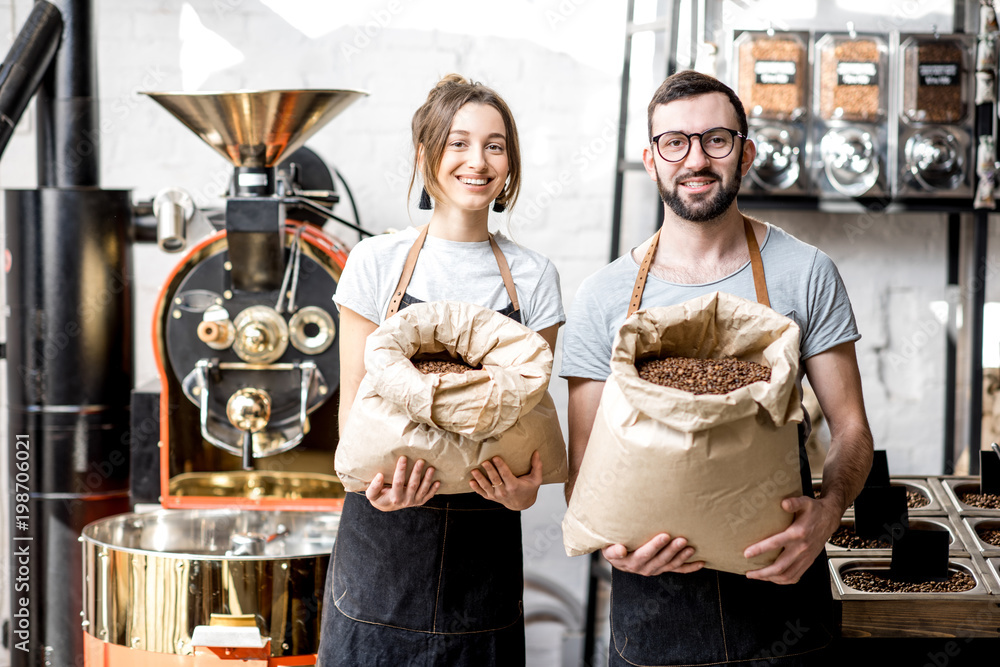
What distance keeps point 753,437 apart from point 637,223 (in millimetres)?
1672

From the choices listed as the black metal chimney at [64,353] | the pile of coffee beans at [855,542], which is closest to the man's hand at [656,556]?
the pile of coffee beans at [855,542]

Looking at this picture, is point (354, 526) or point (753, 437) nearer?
point (753, 437)

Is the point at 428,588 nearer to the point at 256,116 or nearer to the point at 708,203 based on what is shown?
the point at 708,203

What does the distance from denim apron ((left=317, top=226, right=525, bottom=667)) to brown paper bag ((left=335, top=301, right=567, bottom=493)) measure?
171 millimetres

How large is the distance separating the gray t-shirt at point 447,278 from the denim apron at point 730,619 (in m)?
0.18

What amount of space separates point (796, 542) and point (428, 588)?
60 centimetres

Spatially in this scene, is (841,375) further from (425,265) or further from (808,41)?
(808,41)

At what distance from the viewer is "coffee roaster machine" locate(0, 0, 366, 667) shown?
5.91 feet

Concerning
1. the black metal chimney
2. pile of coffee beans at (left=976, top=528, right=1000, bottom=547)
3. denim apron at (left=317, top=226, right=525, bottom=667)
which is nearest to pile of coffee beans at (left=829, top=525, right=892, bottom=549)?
pile of coffee beans at (left=976, top=528, right=1000, bottom=547)

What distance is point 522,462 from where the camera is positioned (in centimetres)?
122

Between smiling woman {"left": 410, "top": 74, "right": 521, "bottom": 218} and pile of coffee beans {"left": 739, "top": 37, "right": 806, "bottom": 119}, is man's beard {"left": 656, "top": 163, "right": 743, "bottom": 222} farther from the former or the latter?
pile of coffee beans {"left": 739, "top": 37, "right": 806, "bottom": 119}

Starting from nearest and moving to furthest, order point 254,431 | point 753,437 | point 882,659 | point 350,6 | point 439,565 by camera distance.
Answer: point 753,437
point 439,565
point 882,659
point 254,431
point 350,6

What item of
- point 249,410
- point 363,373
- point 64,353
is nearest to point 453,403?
point 363,373

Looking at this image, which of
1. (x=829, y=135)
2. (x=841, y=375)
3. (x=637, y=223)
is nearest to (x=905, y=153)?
(x=829, y=135)
